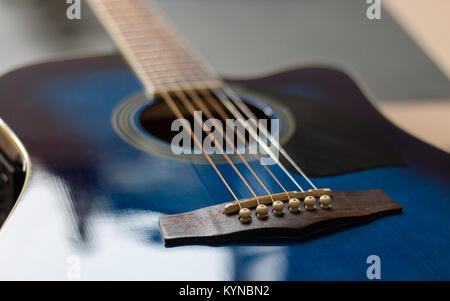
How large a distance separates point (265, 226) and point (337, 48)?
3.61 ft

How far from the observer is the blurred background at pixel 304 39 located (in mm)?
1460

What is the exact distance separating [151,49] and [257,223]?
51 centimetres

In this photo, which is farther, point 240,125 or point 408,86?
point 408,86

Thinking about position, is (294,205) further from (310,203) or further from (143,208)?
(143,208)

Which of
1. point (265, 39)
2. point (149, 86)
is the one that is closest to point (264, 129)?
point (149, 86)

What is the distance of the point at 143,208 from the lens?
2.17 ft

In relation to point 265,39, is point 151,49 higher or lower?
higher

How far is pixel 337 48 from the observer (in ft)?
5.35

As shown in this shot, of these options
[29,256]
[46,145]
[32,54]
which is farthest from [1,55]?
[29,256]

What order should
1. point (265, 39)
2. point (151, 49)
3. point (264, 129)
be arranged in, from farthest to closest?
point (265, 39)
point (151, 49)
point (264, 129)

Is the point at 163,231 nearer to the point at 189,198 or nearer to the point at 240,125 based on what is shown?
the point at 189,198

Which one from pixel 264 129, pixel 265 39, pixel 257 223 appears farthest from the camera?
pixel 265 39

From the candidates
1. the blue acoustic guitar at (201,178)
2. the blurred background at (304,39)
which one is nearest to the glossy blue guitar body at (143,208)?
the blue acoustic guitar at (201,178)

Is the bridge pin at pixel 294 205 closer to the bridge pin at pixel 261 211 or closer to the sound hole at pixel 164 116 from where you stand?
the bridge pin at pixel 261 211
